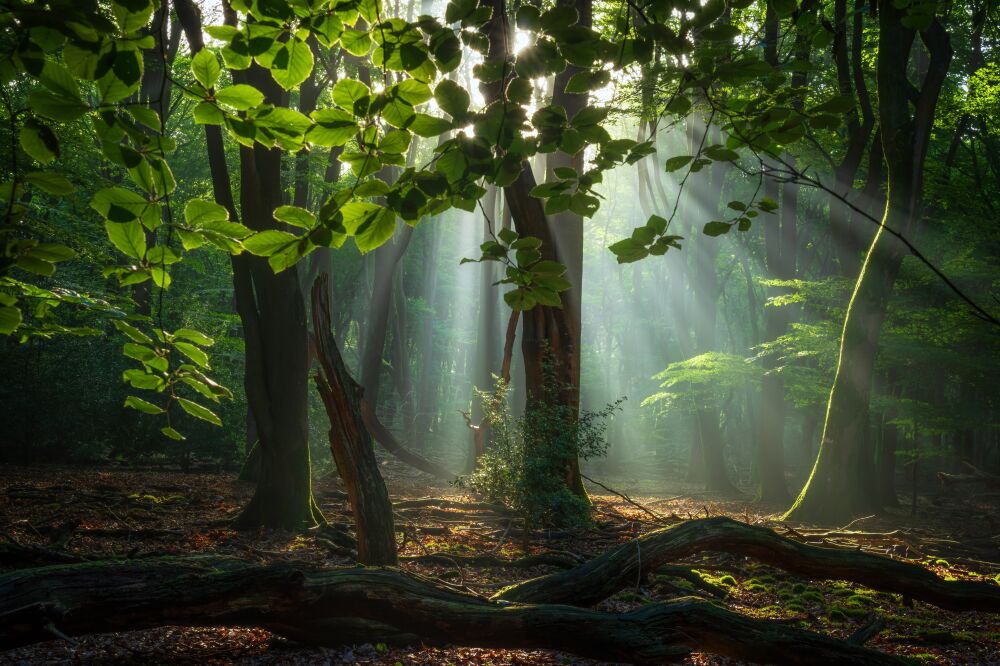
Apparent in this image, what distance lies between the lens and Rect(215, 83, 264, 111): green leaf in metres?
1.32

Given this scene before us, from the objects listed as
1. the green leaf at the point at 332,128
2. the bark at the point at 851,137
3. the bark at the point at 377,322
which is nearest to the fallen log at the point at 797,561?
the green leaf at the point at 332,128

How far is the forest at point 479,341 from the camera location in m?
1.33

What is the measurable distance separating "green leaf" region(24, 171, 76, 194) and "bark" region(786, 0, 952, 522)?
38.8 ft

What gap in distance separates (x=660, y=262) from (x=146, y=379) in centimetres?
2935

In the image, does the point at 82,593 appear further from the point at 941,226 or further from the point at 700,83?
the point at 941,226

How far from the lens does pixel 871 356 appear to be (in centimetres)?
1101

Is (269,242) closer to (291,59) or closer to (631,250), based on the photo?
(291,59)

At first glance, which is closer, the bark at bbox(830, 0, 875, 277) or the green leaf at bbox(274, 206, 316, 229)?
the green leaf at bbox(274, 206, 316, 229)

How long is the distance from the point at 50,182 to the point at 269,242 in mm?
504

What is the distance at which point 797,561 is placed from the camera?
15.5 ft

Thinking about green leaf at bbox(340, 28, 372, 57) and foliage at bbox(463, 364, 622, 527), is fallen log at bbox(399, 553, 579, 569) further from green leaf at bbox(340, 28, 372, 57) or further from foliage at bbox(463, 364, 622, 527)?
green leaf at bbox(340, 28, 372, 57)

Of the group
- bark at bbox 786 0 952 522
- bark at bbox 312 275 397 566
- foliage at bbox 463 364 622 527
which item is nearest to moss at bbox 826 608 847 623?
foliage at bbox 463 364 622 527

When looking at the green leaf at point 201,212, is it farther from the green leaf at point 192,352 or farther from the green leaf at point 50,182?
the green leaf at point 192,352

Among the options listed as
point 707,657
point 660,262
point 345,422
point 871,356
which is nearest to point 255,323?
point 345,422
